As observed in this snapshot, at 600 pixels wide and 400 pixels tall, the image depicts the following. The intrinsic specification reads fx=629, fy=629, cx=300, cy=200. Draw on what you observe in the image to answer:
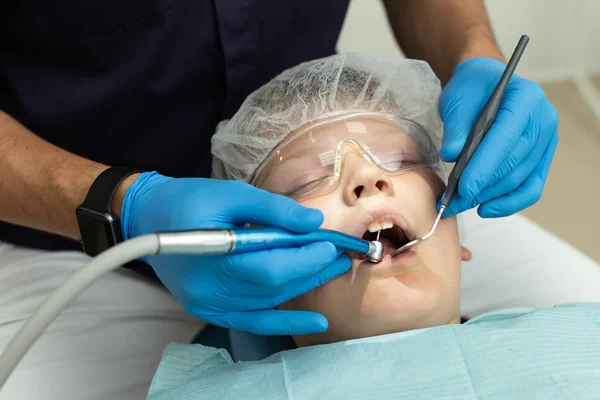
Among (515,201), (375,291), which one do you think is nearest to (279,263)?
(375,291)

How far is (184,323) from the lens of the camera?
1.52m

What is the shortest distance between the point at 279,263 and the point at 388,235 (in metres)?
0.32

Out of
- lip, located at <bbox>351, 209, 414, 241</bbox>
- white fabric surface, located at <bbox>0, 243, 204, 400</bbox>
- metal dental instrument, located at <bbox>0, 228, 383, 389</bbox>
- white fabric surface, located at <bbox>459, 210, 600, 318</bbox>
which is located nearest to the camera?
metal dental instrument, located at <bbox>0, 228, 383, 389</bbox>

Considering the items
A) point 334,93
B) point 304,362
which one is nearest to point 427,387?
point 304,362

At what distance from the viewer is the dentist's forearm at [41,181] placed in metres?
1.17

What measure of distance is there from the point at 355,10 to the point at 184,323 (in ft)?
6.12

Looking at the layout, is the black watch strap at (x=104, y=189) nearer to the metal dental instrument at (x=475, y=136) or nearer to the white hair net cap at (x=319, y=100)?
the white hair net cap at (x=319, y=100)

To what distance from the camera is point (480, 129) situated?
3.74ft

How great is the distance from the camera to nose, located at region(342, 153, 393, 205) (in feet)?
3.52

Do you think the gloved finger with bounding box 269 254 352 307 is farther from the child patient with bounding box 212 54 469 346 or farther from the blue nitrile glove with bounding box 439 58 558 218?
the blue nitrile glove with bounding box 439 58 558 218

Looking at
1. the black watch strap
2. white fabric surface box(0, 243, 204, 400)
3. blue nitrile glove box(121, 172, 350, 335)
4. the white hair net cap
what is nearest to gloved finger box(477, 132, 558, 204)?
the white hair net cap

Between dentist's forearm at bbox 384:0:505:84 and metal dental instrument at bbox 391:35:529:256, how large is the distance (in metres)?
0.39

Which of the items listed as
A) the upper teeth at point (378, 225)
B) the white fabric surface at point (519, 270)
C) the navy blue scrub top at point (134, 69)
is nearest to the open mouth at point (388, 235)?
the upper teeth at point (378, 225)

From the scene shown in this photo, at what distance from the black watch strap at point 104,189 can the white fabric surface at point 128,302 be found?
0.41m
